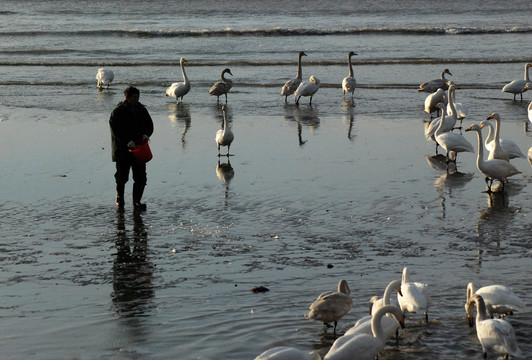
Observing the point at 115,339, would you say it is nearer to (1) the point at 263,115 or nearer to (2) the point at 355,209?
(2) the point at 355,209

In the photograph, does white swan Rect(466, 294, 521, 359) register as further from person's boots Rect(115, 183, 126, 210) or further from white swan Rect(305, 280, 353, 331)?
person's boots Rect(115, 183, 126, 210)

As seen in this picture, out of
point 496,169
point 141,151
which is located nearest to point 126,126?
point 141,151

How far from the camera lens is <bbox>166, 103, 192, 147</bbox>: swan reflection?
57.3 ft

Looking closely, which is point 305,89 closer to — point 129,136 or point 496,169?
point 496,169

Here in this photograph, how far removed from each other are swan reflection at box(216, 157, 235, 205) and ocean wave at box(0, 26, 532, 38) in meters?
27.0

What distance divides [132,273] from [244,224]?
80.4 inches

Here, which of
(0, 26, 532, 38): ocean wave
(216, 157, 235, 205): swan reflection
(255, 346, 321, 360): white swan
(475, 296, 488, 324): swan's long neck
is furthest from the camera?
(0, 26, 532, 38): ocean wave

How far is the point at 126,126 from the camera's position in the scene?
11.3 metres

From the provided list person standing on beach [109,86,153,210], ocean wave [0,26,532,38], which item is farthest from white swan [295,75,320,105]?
ocean wave [0,26,532,38]

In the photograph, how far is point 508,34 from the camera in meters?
37.6

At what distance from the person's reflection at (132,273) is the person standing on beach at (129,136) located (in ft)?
2.64

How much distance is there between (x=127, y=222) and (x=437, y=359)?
5060 mm

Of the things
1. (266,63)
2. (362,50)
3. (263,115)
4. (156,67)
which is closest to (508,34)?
(362,50)

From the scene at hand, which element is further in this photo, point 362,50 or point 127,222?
point 362,50
